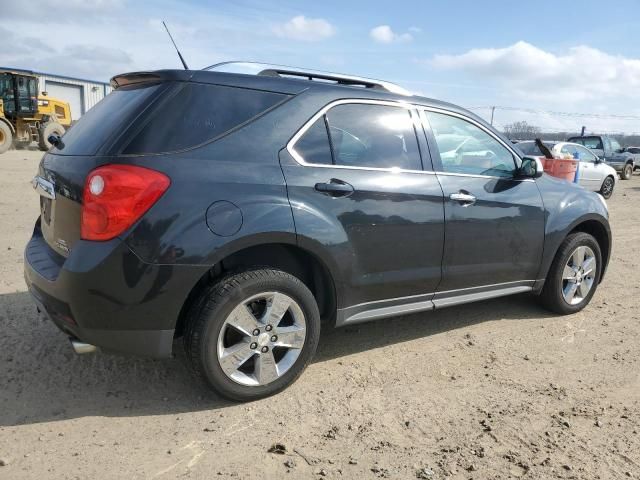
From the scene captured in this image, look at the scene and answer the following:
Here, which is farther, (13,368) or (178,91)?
(13,368)

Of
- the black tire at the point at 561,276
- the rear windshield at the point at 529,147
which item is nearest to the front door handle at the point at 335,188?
the black tire at the point at 561,276

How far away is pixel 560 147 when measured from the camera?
14531 millimetres

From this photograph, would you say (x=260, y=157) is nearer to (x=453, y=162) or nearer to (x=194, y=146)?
(x=194, y=146)

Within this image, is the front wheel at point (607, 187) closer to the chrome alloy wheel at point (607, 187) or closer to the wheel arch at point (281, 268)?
the chrome alloy wheel at point (607, 187)

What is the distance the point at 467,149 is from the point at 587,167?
41.3 feet

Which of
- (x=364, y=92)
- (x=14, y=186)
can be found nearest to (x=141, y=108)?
(x=364, y=92)

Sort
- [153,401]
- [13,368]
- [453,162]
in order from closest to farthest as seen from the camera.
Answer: [153,401] < [13,368] < [453,162]

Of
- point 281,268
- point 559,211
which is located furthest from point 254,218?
point 559,211

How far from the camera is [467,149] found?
3990 mm

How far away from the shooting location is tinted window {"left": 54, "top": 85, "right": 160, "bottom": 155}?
2836mm

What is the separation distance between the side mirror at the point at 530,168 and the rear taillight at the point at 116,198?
281cm

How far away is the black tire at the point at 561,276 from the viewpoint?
4.51 m

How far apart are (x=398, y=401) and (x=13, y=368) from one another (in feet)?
7.72

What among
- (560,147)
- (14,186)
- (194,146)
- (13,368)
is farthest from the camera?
(560,147)
